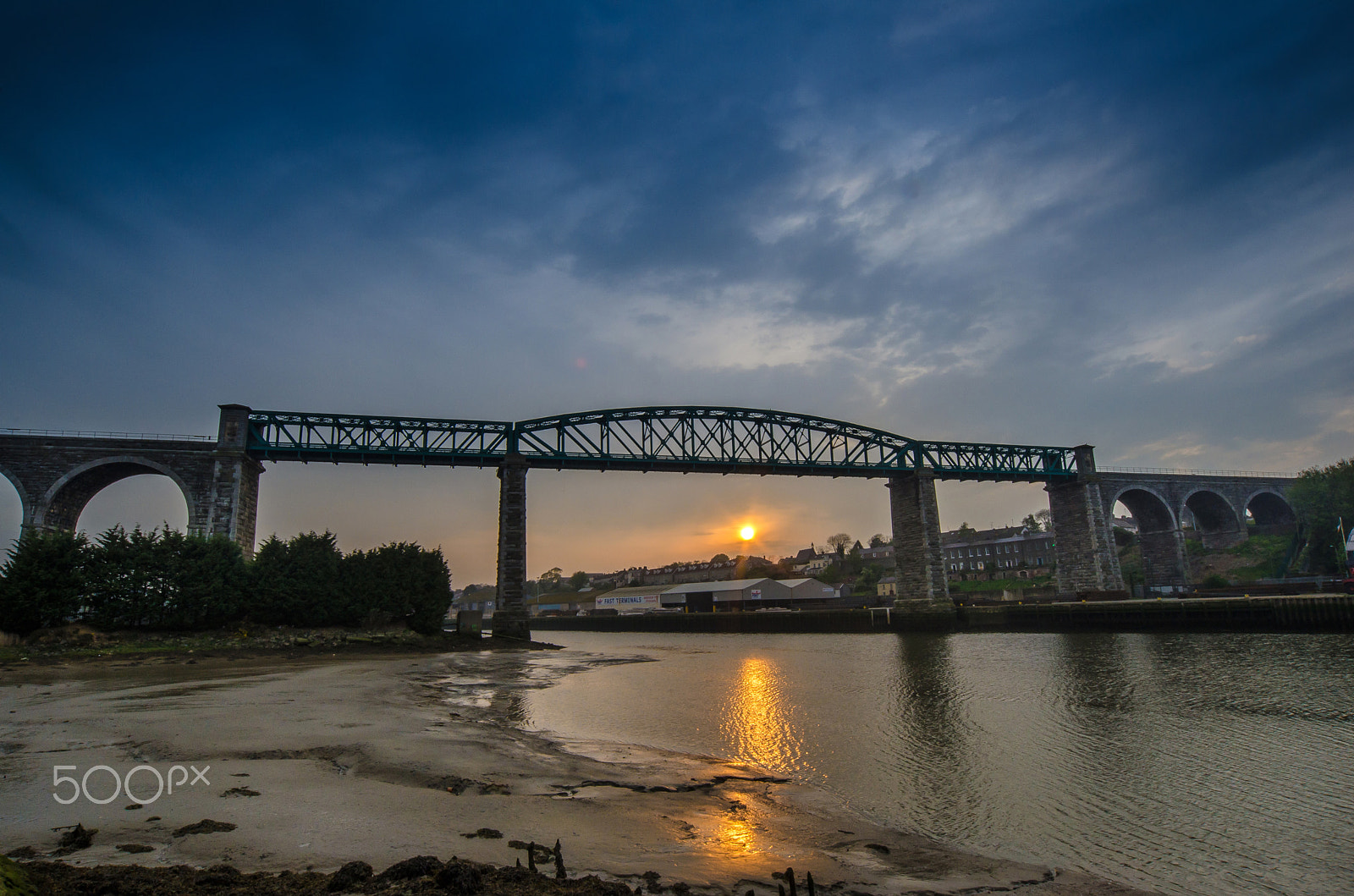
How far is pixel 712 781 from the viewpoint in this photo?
36.3ft

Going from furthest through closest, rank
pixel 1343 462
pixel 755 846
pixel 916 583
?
1. pixel 1343 462
2. pixel 916 583
3. pixel 755 846

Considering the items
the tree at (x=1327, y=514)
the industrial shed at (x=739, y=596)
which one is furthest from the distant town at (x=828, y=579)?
the tree at (x=1327, y=514)

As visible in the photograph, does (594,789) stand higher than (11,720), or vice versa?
(11,720)

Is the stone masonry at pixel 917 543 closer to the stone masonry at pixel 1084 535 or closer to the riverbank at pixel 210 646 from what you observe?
the stone masonry at pixel 1084 535

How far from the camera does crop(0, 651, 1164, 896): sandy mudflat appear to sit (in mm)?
6074

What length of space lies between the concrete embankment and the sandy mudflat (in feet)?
155

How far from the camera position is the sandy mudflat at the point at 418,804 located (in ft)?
19.9

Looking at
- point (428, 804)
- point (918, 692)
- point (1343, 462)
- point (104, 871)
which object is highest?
point (1343, 462)

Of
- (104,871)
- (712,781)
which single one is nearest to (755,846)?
(712,781)

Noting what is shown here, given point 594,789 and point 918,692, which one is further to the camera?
point 918,692

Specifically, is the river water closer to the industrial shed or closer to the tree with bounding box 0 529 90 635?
the tree with bounding box 0 529 90 635

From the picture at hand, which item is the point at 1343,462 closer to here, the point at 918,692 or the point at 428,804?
the point at 918,692

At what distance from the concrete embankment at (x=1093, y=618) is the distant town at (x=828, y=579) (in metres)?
18.8

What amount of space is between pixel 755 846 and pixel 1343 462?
11549cm
